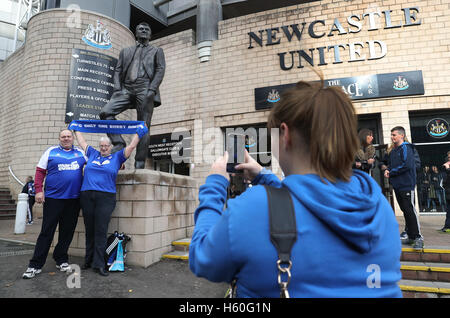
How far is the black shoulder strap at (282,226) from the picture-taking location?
2.28 ft

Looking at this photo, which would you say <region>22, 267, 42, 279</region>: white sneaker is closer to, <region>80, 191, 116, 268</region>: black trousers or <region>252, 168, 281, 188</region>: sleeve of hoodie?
<region>80, 191, 116, 268</region>: black trousers

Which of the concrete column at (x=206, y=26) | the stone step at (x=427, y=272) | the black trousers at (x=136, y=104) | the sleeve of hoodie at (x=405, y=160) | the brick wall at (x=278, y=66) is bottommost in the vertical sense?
the stone step at (x=427, y=272)

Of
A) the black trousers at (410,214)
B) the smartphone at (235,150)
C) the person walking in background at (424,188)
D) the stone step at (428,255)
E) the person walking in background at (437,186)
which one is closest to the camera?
the smartphone at (235,150)

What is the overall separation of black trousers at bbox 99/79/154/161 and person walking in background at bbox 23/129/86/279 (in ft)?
3.56

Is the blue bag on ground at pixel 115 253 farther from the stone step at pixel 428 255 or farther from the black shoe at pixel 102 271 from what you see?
the stone step at pixel 428 255

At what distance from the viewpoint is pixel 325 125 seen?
820mm

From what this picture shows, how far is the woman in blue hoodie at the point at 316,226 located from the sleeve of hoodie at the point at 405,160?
4255 mm

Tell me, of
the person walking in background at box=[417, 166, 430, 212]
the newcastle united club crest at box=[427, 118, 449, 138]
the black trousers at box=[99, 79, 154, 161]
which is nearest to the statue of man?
the black trousers at box=[99, 79, 154, 161]

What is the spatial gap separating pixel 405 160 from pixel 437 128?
7.48 m

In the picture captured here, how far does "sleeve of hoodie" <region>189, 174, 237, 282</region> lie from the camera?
74cm

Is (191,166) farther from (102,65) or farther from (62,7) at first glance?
(62,7)

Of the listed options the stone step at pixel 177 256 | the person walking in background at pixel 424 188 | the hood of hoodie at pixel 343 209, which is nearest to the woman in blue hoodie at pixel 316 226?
the hood of hoodie at pixel 343 209

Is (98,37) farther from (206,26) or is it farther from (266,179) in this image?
(266,179)
